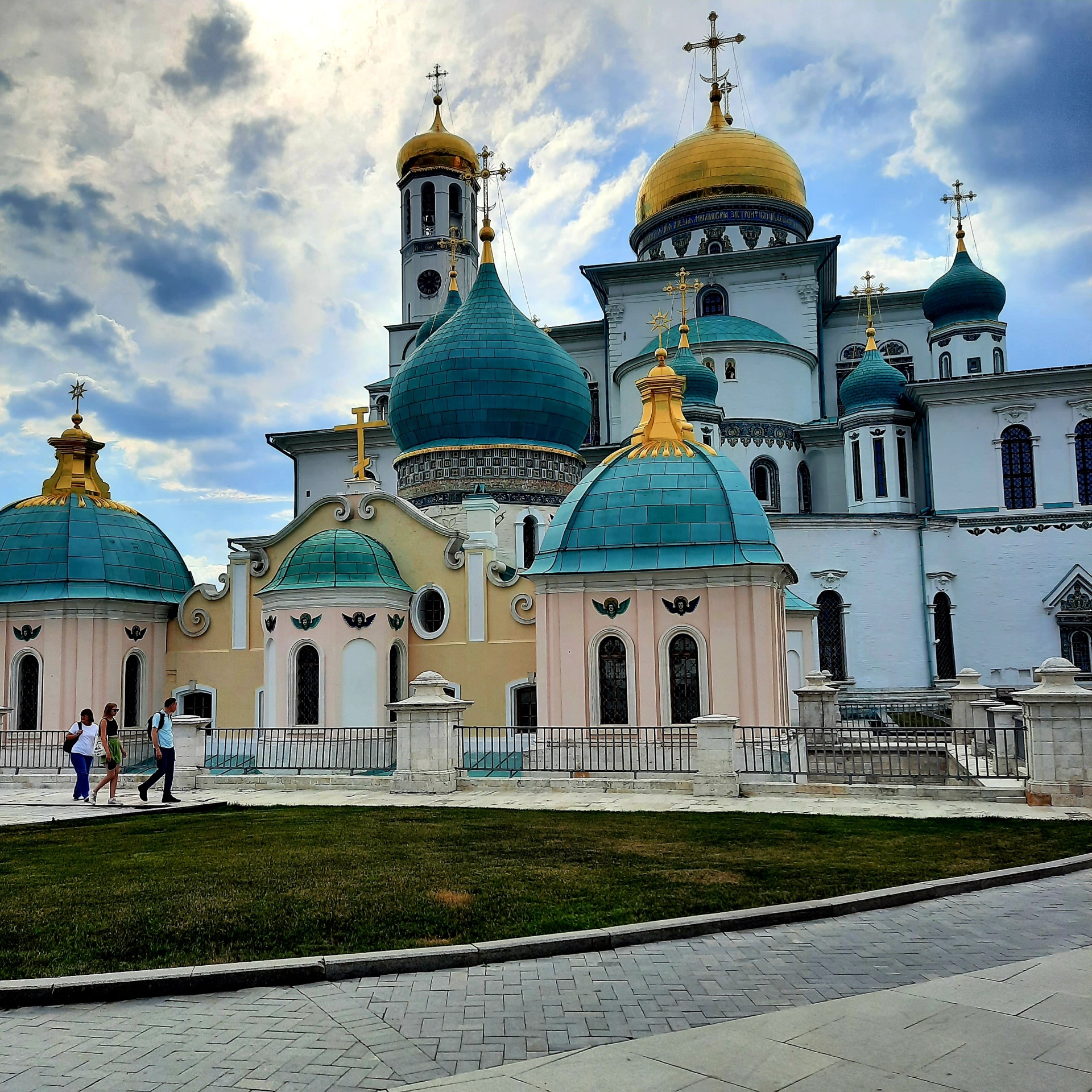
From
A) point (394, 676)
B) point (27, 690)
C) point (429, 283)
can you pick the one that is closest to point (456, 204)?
point (429, 283)

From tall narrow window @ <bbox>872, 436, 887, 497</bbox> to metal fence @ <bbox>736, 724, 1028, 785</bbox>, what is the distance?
15.5m

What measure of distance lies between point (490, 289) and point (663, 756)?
1448cm

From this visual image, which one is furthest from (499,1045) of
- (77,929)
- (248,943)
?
(77,929)

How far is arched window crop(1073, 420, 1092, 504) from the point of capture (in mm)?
32531

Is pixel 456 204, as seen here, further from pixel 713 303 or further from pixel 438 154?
pixel 713 303

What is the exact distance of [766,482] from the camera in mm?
35750

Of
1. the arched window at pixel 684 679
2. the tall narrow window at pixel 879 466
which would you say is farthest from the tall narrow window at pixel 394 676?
the tall narrow window at pixel 879 466

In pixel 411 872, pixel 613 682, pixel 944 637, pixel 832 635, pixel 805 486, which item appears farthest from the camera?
pixel 805 486

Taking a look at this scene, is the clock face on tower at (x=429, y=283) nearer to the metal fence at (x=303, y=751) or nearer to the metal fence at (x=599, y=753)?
the metal fence at (x=303, y=751)

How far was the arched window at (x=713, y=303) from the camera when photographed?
39.8m

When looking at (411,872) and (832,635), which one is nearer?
(411,872)

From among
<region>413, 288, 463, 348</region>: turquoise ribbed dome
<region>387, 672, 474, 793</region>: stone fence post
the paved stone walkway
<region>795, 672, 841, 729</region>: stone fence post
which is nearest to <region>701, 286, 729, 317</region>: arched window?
<region>413, 288, 463, 348</region>: turquoise ribbed dome

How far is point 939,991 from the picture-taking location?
557cm

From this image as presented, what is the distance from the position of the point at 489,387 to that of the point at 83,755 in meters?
12.7
